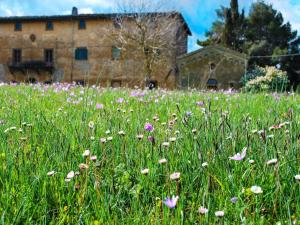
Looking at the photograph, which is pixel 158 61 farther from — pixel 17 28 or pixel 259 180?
pixel 259 180

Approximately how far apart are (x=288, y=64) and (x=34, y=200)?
40.5 metres

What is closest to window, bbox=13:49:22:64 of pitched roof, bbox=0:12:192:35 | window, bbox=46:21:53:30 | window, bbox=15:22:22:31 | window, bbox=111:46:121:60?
window, bbox=15:22:22:31

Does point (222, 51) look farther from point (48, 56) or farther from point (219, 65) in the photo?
point (48, 56)

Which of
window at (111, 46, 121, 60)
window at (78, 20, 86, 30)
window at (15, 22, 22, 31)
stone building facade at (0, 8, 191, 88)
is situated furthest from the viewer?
window at (15, 22, 22, 31)

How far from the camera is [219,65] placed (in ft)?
108

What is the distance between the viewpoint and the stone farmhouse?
33250mm

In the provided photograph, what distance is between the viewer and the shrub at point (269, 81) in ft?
21.6

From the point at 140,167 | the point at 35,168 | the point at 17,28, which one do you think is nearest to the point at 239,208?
the point at 140,167

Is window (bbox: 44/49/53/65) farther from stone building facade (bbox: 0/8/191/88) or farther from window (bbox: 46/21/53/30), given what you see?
window (bbox: 46/21/53/30)

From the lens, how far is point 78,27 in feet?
127

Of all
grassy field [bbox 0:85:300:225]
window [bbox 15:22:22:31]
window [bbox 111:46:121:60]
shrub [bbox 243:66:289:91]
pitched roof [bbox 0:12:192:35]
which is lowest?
grassy field [bbox 0:85:300:225]

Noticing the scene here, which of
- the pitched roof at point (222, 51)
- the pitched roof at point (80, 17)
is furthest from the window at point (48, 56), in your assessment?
the pitched roof at point (222, 51)

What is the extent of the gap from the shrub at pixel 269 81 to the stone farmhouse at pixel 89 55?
13.8ft

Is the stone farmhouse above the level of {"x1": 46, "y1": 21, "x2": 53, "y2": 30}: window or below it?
below
